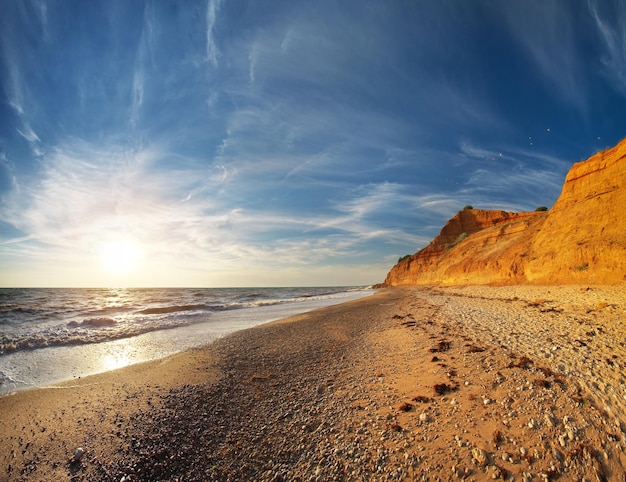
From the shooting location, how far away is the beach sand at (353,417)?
158 inches

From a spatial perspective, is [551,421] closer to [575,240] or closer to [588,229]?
[575,240]

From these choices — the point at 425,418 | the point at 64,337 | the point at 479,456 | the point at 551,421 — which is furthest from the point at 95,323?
the point at 551,421

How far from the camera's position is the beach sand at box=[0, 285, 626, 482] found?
4.01 metres

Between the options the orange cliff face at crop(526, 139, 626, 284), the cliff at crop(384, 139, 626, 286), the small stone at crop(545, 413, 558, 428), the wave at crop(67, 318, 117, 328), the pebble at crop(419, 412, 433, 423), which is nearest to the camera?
the small stone at crop(545, 413, 558, 428)

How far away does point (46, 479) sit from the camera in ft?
13.6

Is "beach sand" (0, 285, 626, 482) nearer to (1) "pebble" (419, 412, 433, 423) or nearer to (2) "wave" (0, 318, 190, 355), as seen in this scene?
(1) "pebble" (419, 412, 433, 423)

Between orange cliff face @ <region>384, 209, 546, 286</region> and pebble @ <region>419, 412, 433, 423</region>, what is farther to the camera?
orange cliff face @ <region>384, 209, 546, 286</region>

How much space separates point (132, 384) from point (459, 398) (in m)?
8.23

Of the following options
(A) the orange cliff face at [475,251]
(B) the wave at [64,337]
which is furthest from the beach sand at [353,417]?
(A) the orange cliff face at [475,251]

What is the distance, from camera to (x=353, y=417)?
521 centimetres

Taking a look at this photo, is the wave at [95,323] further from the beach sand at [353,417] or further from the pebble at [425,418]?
the pebble at [425,418]

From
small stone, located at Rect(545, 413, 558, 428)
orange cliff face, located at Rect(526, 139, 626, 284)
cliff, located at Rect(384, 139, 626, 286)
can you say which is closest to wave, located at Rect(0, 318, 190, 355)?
small stone, located at Rect(545, 413, 558, 428)

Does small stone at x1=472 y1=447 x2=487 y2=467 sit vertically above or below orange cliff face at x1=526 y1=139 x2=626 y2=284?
below

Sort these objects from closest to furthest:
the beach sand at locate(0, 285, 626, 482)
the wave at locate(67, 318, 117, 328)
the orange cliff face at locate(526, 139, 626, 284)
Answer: the beach sand at locate(0, 285, 626, 482) < the orange cliff face at locate(526, 139, 626, 284) < the wave at locate(67, 318, 117, 328)
